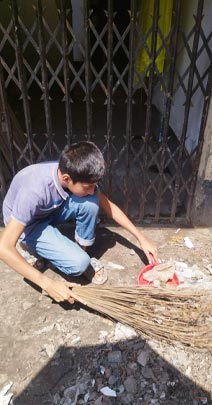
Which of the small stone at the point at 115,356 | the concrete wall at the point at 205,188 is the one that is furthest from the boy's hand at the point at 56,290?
the concrete wall at the point at 205,188

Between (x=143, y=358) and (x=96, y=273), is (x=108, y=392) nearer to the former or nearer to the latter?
(x=143, y=358)

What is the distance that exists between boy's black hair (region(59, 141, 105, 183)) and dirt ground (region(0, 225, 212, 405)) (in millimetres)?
1042

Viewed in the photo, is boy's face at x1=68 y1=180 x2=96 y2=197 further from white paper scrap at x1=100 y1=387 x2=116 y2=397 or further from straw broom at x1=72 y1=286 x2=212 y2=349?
white paper scrap at x1=100 y1=387 x2=116 y2=397

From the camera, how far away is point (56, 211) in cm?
288

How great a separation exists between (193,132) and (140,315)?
5.73ft

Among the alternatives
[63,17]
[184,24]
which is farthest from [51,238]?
[184,24]

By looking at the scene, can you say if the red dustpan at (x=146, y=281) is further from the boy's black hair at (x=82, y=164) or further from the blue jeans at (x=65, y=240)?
the boy's black hair at (x=82, y=164)

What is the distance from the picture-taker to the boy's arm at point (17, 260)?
7.65 feet

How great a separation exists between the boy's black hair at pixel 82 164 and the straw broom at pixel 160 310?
31.0 inches

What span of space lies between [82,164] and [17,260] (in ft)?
2.44

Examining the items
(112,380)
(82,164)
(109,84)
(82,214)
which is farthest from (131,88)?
(112,380)

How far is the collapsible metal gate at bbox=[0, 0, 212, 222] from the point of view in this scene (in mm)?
2639

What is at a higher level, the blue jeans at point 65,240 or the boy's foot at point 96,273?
the blue jeans at point 65,240

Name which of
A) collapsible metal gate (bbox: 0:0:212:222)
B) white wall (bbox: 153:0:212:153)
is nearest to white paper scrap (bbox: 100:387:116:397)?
collapsible metal gate (bbox: 0:0:212:222)
